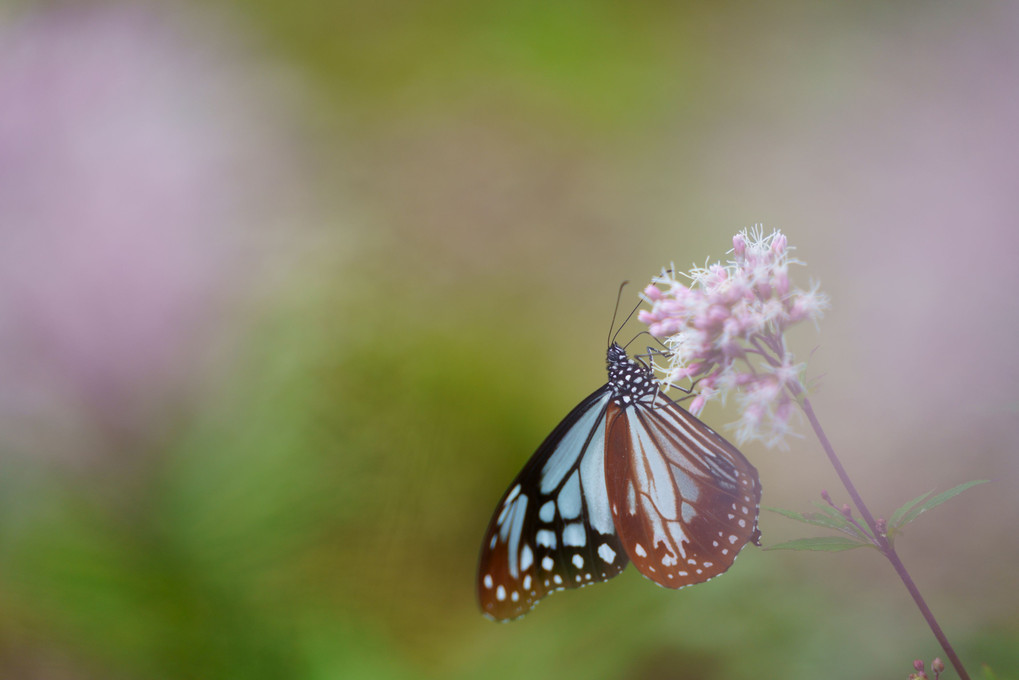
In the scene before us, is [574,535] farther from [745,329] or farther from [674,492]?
[745,329]

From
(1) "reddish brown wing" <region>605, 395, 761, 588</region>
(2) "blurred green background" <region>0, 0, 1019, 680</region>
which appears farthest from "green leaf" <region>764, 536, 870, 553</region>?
(2) "blurred green background" <region>0, 0, 1019, 680</region>

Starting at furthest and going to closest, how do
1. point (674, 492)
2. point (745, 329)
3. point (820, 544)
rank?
point (674, 492) → point (745, 329) → point (820, 544)

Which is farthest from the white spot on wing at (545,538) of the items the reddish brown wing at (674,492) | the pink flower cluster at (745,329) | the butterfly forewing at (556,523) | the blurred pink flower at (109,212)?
the blurred pink flower at (109,212)

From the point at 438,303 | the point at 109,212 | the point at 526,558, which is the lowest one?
the point at 526,558

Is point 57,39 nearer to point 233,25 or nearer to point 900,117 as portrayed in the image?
point 233,25

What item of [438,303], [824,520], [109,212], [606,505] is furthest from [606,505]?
[109,212]

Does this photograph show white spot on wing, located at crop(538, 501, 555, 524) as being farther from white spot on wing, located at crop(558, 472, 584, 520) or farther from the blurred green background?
the blurred green background
